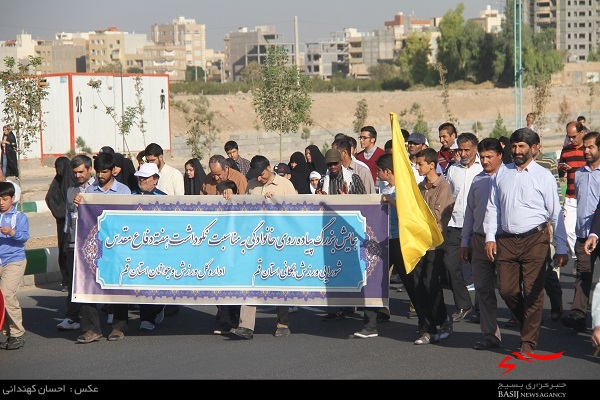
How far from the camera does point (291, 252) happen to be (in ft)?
31.1

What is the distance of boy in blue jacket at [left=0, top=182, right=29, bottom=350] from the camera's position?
9.17 metres

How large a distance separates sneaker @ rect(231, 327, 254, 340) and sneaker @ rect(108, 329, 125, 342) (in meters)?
1.12

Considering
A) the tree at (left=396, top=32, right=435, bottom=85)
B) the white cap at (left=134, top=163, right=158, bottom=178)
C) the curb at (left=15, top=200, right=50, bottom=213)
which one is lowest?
the curb at (left=15, top=200, right=50, bottom=213)

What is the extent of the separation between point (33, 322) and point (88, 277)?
4.38 ft

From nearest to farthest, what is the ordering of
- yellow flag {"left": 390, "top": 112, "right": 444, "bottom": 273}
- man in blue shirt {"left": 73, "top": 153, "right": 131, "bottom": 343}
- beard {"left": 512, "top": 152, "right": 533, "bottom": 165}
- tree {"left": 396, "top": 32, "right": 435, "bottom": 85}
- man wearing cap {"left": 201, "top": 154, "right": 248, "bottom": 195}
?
beard {"left": 512, "top": 152, "right": 533, "bottom": 165} < yellow flag {"left": 390, "top": 112, "right": 444, "bottom": 273} < man in blue shirt {"left": 73, "top": 153, "right": 131, "bottom": 343} < man wearing cap {"left": 201, "top": 154, "right": 248, "bottom": 195} < tree {"left": 396, "top": 32, "right": 435, "bottom": 85}

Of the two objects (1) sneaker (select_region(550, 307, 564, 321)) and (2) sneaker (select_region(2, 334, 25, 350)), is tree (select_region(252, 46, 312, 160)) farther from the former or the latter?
(2) sneaker (select_region(2, 334, 25, 350))

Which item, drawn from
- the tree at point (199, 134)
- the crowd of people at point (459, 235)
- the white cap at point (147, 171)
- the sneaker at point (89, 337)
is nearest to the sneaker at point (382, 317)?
the crowd of people at point (459, 235)

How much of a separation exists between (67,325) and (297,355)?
2.74 meters

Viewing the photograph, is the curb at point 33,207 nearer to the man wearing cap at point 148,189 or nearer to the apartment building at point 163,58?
the man wearing cap at point 148,189

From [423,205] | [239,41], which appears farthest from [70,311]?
[239,41]

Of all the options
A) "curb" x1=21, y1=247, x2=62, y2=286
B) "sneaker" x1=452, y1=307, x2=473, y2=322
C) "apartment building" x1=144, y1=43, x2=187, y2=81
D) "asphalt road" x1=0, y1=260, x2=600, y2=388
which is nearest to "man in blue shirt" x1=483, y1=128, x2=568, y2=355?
"asphalt road" x1=0, y1=260, x2=600, y2=388

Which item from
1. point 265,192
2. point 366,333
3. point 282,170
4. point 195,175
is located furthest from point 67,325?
point 282,170

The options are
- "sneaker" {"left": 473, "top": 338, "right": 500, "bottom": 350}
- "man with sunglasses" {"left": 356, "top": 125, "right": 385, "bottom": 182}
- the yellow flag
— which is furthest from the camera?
"man with sunglasses" {"left": 356, "top": 125, "right": 385, "bottom": 182}
